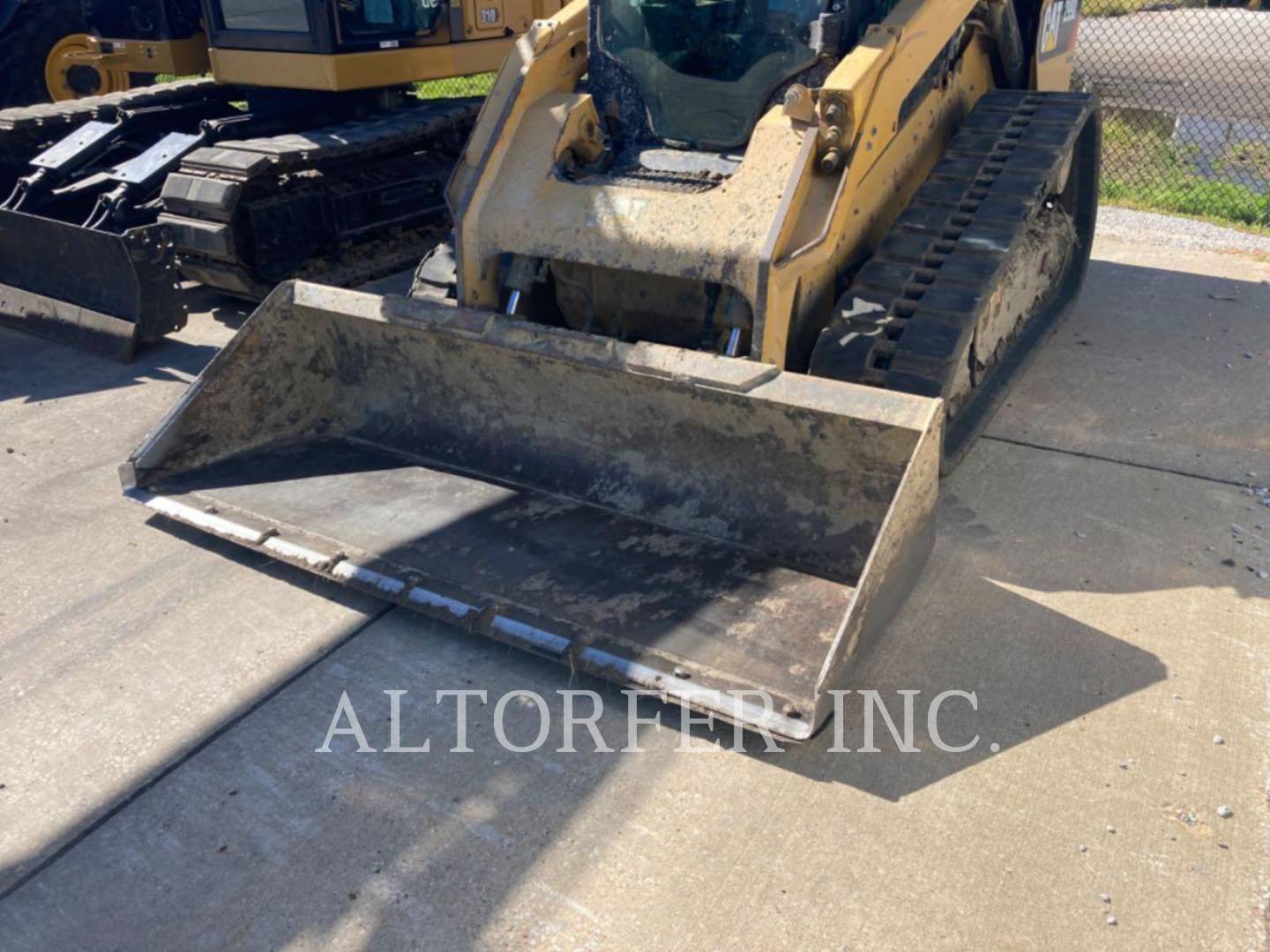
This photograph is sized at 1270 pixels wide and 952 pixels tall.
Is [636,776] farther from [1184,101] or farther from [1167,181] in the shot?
[1184,101]

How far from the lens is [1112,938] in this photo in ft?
7.63

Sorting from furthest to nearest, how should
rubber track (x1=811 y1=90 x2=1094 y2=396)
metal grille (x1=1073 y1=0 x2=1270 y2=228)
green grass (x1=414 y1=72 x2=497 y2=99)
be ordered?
green grass (x1=414 y1=72 x2=497 y2=99)
metal grille (x1=1073 y1=0 x2=1270 y2=228)
rubber track (x1=811 y1=90 x2=1094 y2=396)

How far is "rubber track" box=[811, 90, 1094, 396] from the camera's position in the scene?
3.72m

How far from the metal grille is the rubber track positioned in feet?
12.4

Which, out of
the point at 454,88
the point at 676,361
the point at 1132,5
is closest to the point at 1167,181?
the point at 676,361

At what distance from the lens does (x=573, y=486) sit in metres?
3.82

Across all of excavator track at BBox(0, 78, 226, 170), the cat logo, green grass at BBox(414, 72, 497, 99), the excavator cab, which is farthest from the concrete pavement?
green grass at BBox(414, 72, 497, 99)

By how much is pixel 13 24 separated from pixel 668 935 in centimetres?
964

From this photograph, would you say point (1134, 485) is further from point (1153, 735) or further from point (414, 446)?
point (414, 446)

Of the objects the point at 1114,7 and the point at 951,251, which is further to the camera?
the point at 1114,7

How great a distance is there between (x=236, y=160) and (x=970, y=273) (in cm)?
375

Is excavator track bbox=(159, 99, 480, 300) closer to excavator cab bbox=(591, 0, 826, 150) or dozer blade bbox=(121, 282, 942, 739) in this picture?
dozer blade bbox=(121, 282, 942, 739)

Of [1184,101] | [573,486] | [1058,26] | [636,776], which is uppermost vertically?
[1058,26]

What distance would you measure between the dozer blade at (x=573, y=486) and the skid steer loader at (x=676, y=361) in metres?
0.01
